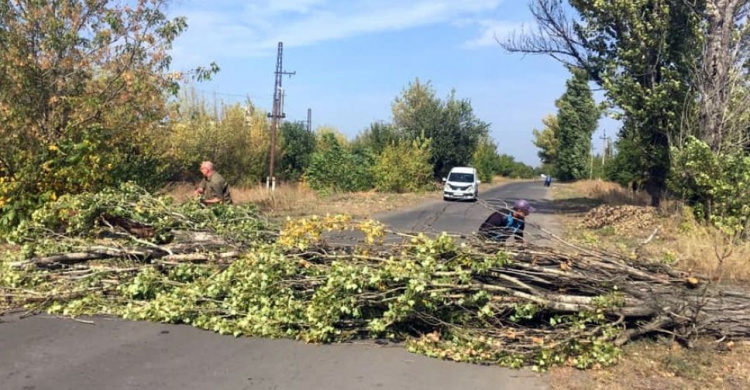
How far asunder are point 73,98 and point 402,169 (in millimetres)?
25759

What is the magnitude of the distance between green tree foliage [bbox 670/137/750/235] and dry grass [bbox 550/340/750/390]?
291 inches

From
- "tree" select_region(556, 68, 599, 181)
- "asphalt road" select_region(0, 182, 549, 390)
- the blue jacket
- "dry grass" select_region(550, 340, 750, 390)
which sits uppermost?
"tree" select_region(556, 68, 599, 181)

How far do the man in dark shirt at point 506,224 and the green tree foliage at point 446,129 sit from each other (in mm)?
35341

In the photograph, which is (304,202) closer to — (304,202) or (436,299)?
(304,202)

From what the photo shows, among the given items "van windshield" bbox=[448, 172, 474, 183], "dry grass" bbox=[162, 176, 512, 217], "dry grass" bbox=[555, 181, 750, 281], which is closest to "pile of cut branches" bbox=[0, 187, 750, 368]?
"dry grass" bbox=[555, 181, 750, 281]

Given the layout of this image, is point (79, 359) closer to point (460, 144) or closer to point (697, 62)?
point (697, 62)

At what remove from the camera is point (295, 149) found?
133 ft

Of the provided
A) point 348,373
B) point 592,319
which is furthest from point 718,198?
point 348,373

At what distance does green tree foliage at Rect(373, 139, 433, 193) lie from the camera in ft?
118

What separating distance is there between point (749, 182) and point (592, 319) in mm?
9217

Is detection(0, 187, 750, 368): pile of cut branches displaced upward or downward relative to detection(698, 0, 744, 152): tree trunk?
downward

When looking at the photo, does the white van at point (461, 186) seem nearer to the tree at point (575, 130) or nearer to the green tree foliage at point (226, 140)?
the green tree foliage at point (226, 140)

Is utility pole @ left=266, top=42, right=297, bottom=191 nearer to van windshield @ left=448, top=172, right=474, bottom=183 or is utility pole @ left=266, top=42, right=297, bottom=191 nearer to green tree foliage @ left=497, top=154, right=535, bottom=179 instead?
van windshield @ left=448, top=172, right=474, bottom=183

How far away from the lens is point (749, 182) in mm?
12891
